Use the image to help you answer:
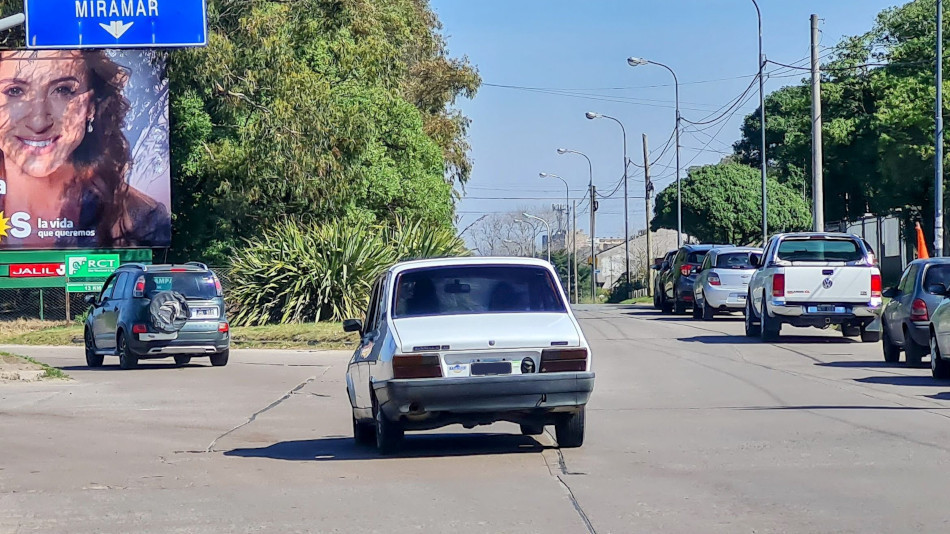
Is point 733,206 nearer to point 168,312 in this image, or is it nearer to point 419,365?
point 168,312

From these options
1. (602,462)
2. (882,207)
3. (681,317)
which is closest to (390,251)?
(681,317)

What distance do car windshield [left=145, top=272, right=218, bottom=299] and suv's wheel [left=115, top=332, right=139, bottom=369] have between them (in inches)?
38.3

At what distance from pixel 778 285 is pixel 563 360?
1497 centimetres

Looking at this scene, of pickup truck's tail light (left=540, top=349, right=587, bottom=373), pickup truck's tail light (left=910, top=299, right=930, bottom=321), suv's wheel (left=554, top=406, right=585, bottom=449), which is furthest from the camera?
pickup truck's tail light (left=910, top=299, right=930, bottom=321)

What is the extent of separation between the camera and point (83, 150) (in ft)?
120

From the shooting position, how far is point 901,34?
58500 millimetres

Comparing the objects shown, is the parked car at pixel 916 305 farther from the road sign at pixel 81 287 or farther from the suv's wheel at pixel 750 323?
the road sign at pixel 81 287

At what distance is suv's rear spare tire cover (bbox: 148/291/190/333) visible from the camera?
71.6 ft

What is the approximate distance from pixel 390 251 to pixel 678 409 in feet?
65.6

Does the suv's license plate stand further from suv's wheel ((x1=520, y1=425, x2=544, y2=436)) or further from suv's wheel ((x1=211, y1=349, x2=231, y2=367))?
suv's wheel ((x1=211, y1=349, x2=231, y2=367))

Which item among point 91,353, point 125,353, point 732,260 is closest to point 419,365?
point 125,353

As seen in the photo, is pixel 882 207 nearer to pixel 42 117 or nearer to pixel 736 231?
pixel 736 231

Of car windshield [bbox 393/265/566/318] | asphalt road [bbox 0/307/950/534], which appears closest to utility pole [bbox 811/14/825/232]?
asphalt road [bbox 0/307/950/534]

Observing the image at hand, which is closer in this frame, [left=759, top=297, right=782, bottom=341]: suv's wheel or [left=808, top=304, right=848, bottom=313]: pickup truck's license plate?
[left=808, top=304, right=848, bottom=313]: pickup truck's license plate
